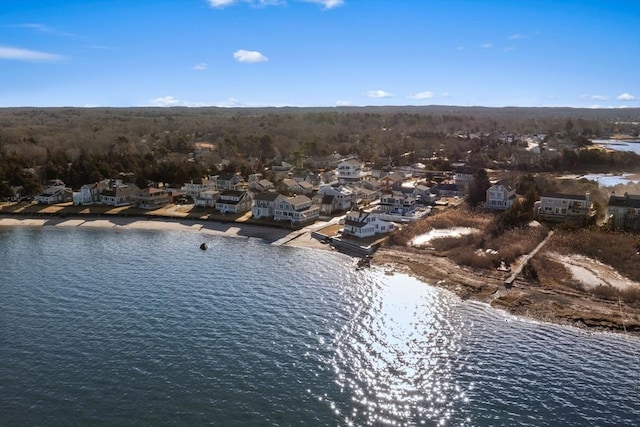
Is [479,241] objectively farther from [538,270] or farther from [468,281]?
[468,281]

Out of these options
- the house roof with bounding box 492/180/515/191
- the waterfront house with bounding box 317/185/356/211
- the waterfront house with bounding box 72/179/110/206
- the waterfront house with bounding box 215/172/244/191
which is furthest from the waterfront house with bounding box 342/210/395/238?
the waterfront house with bounding box 72/179/110/206

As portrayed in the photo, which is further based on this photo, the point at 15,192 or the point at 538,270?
the point at 15,192

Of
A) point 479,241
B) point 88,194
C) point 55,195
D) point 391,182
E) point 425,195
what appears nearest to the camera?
point 479,241

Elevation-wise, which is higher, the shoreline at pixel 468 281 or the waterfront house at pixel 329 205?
the waterfront house at pixel 329 205

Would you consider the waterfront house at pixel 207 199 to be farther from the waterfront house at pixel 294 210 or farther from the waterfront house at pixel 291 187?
the waterfront house at pixel 294 210

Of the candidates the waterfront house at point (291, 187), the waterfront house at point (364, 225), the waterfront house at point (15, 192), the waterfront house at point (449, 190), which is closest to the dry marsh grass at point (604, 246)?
the waterfront house at point (364, 225)

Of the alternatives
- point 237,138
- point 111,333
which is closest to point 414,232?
point 111,333

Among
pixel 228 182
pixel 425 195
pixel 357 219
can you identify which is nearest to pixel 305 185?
pixel 228 182
